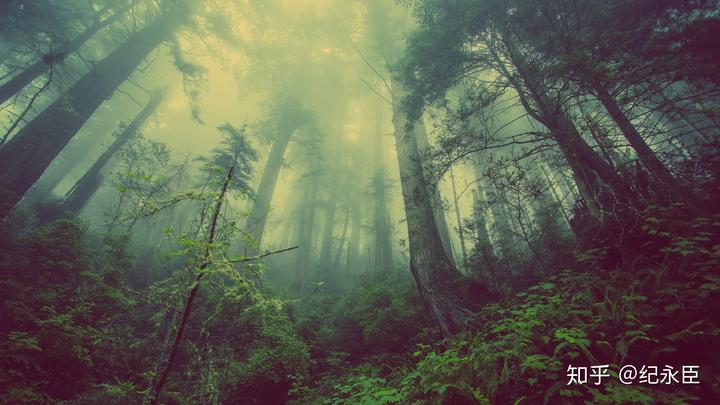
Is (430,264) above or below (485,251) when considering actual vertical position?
below

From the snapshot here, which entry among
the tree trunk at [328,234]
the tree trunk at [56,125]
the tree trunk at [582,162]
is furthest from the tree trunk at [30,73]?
the tree trunk at [328,234]

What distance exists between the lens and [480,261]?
838 centimetres

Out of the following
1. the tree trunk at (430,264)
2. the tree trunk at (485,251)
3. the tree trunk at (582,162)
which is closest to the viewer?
the tree trunk at (582,162)

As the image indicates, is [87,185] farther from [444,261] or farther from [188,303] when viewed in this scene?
[444,261]

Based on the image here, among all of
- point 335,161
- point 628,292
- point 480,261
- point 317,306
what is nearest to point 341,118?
point 335,161

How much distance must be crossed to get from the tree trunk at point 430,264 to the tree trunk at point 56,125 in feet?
25.9

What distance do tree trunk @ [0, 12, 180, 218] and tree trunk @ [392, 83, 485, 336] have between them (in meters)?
7.90

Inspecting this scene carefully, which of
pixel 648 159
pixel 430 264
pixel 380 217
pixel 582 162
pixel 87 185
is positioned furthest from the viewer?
pixel 380 217

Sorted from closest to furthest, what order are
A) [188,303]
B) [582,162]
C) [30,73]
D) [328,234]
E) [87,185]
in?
[188,303], [582,162], [30,73], [87,185], [328,234]

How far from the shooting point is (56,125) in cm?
646

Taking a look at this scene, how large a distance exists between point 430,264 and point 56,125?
9.07 meters

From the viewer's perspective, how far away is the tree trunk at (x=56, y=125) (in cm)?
578

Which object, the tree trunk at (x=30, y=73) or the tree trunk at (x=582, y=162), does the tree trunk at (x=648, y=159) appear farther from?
the tree trunk at (x=30, y=73)

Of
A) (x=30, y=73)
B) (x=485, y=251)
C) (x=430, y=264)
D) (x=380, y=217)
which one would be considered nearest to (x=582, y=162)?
(x=430, y=264)
